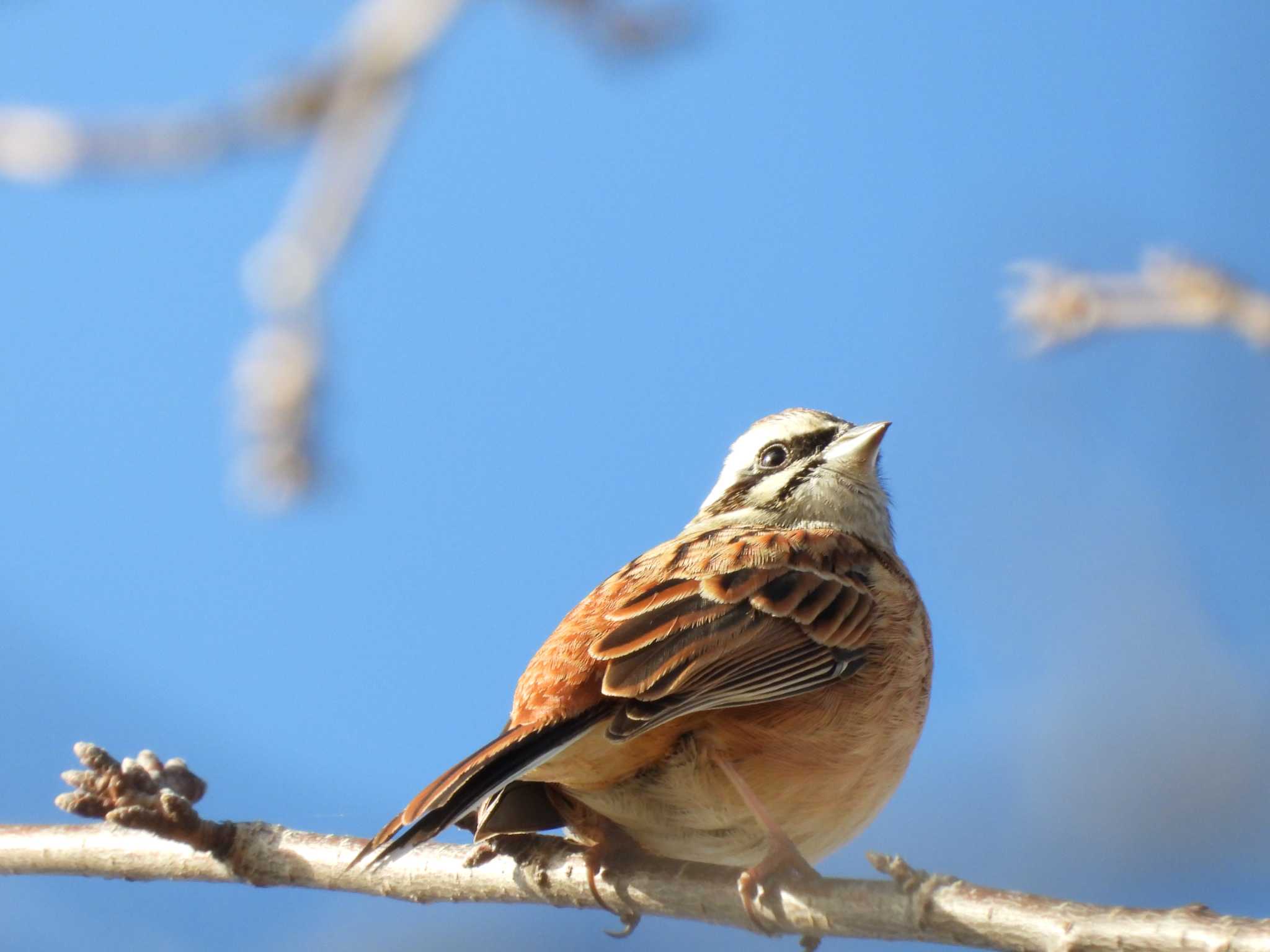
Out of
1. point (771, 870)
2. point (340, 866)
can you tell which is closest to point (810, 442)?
point (771, 870)

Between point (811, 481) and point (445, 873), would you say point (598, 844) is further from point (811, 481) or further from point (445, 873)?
point (811, 481)

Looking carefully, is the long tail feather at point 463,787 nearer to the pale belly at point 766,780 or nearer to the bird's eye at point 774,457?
the pale belly at point 766,780

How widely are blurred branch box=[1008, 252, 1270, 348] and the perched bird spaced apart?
1.25 m

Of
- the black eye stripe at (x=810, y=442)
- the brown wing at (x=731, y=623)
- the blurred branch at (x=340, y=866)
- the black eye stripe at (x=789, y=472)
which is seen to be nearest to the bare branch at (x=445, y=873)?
the blurred branch at (x=340, y=866)

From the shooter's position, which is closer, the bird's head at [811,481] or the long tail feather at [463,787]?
the long tail feather at [463,787]

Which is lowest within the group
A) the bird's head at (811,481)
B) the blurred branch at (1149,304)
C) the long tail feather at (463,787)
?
the long tail feather at (463,787)

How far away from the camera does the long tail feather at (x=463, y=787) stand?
2.96 metres

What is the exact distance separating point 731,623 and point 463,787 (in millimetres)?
1075

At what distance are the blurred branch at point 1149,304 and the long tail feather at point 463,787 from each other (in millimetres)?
1433

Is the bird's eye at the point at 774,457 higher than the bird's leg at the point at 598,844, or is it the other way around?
the bird's eye at the point at 774,457

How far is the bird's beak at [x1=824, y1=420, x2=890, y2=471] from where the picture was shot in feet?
15.5

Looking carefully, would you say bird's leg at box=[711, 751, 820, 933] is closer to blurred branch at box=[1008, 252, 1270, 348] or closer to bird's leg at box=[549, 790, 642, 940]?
bird's leg at box=[549, 790, 642, 940]

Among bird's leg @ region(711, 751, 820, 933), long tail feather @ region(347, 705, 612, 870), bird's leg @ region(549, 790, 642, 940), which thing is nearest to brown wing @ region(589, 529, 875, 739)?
long tail feather @ region(347, 705, 612, 870)

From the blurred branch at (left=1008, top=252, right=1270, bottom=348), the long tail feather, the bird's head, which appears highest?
the bird's head
